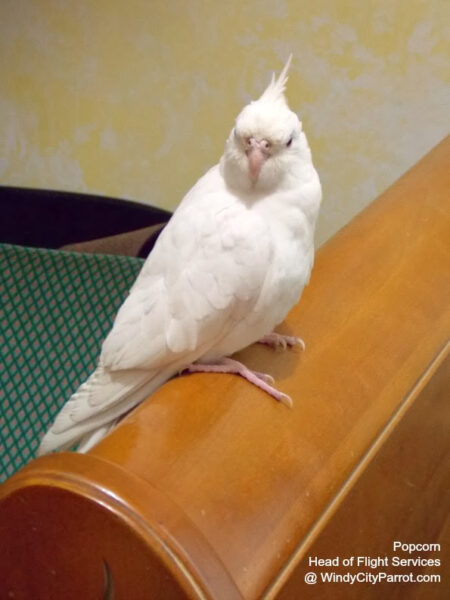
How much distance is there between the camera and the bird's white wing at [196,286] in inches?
26.6

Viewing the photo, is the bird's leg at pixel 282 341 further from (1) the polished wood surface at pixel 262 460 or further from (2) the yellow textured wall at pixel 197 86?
(2) the yellow textured wall at pixel 197 86

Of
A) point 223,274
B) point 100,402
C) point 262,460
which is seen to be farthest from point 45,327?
point 262,460

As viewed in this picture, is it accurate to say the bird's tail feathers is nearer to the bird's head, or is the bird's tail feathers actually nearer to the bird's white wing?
the bird's white wing

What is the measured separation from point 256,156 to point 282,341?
0.19m

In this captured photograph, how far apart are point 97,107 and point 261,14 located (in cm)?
48

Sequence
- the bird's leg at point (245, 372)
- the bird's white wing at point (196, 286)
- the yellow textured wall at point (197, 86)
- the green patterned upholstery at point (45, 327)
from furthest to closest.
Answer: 1. the yellow textured wall at point (197, 86)
2. the green patterned upholstery at point (45, 327)
3. the bird's white wing at point (196, 286)
4. the bird's leg at point (245, 372)

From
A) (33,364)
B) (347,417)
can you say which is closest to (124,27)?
(33,364)

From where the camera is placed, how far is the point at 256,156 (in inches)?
26.8

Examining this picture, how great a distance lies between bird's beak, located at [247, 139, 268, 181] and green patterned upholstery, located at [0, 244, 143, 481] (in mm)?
610

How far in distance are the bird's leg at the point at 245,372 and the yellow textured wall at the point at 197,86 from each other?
35.4 inches

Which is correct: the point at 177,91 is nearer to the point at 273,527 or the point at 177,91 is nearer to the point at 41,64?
the point at 41,64

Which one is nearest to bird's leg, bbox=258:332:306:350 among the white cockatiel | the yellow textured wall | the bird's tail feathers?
the white cockatiel

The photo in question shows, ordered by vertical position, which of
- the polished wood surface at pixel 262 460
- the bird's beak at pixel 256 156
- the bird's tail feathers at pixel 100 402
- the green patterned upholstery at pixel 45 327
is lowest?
the green patterned upholstery at pixel 45 327

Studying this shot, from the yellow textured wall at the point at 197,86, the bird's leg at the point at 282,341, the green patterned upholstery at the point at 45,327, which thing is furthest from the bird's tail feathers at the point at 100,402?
the yellow textured wall at the point at 197,86
